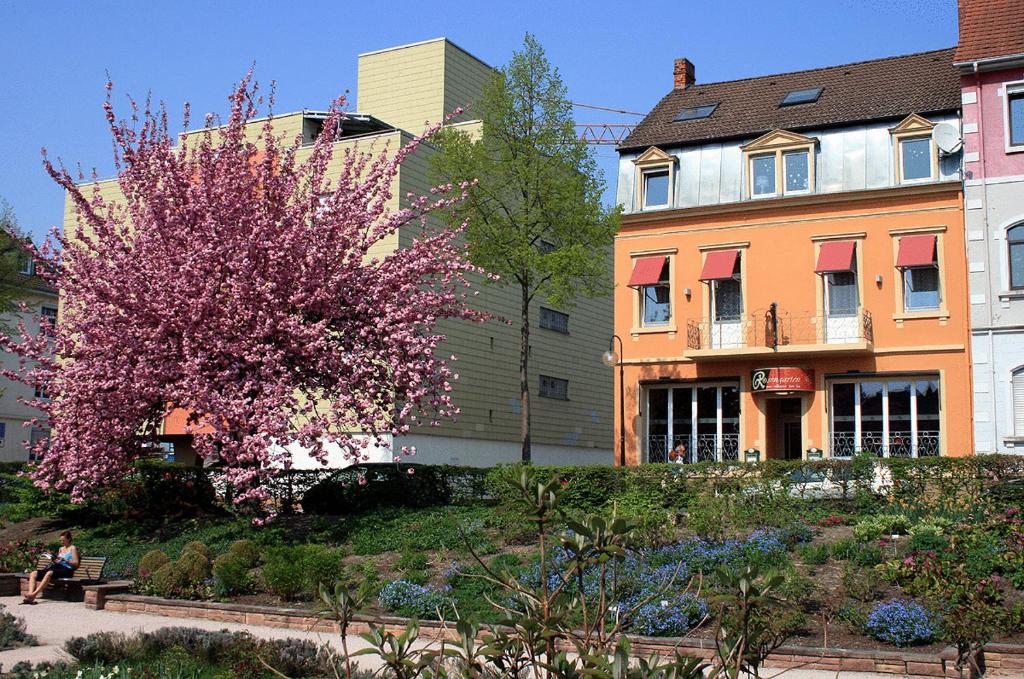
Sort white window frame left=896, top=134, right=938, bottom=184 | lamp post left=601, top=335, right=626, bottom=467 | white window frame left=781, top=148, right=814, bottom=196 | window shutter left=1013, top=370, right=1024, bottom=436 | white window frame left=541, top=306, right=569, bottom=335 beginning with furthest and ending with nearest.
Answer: white window frame left=541, top=306, right=569, bottom=335 → lamp post left=601, top=335, right=626, bottom=467 → white window frame left=781, top=148, right=814, bottom=196 → white window frame left=896, top=134, right=938, bottom=184 → window shutter left=1013, top=370, right=1024, bottom=436

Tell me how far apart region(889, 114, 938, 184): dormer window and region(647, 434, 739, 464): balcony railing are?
318 inches

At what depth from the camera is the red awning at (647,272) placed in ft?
97.8

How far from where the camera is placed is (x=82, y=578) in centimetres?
1806

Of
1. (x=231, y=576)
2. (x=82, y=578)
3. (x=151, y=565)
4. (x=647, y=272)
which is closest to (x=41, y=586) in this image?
(x=82, y=578)

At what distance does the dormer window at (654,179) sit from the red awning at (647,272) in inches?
62.9

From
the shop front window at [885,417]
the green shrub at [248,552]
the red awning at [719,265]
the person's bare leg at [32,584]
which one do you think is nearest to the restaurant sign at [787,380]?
the shop front window at [885,417]

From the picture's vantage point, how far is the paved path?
11.3 meters

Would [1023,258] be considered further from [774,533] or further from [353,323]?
[353,323]

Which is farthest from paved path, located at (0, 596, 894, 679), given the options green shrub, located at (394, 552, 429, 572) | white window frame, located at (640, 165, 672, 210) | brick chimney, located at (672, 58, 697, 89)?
brick chimney, located at (672, 58, 697, 89)

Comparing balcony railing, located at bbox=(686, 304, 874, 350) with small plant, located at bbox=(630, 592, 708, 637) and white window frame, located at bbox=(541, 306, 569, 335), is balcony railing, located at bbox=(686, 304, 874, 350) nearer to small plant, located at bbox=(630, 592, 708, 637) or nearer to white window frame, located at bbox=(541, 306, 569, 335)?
white window frame, located at bbox=(541, 306, 569, 335)

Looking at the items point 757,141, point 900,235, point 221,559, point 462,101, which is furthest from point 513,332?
point 221,559

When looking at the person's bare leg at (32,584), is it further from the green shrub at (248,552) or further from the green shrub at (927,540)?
the green shrub at (927,540)

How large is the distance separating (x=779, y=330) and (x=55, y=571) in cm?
1838

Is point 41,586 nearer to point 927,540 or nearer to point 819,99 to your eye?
point 927,540
